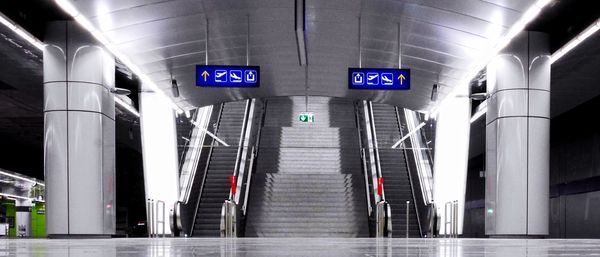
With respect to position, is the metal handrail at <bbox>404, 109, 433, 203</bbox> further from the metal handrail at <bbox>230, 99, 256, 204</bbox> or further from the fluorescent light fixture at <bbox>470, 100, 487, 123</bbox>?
the metal handrail at <bbox>230, 99, 256, 204</bbox>

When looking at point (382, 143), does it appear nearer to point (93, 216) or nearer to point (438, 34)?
point (438, 34)

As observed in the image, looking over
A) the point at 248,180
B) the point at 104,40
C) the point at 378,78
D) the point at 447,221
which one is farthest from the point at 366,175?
the point at 104,40

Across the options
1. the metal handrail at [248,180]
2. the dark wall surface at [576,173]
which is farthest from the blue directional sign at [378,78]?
the dark wall surface at [576,173]

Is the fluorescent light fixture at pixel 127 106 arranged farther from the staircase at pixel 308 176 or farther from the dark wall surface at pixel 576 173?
the dark wall surface at pixel 576 173

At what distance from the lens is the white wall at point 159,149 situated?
18.5 meters

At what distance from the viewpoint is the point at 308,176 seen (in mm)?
21375

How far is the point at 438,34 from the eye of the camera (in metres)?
13.7

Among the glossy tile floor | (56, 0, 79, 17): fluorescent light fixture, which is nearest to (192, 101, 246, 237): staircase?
(56, 0, 79, 17): fluorescent light fixture

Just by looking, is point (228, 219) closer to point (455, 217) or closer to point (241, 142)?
point (455, 217)

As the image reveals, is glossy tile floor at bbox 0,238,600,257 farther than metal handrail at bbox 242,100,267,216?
No

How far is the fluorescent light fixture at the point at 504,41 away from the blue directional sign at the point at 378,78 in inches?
64.5

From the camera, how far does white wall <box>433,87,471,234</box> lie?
19234 mm

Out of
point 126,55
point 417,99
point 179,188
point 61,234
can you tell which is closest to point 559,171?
point 417,99

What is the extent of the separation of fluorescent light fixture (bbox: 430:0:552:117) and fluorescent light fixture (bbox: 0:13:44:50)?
7873mm
